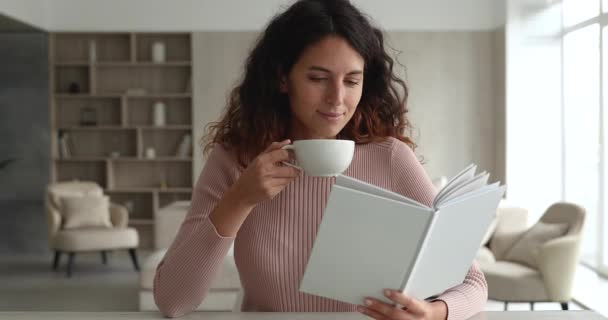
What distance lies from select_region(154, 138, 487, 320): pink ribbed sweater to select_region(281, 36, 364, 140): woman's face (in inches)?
5.7

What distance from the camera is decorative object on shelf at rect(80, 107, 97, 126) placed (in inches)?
304

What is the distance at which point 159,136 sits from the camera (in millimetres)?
7809

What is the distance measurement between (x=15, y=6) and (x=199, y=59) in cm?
175

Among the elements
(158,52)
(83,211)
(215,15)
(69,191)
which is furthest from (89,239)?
(215,15)

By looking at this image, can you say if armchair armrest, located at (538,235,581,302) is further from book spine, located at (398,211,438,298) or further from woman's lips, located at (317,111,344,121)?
book spine, located at (398,211,438,298)

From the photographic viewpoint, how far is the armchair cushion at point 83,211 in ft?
20.3

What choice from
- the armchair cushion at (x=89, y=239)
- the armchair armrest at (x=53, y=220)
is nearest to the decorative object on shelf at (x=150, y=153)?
the armchair armrest at (x=53, y=220)

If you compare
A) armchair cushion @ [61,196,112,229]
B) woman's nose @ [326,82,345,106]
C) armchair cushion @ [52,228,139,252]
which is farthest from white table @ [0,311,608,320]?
armchair cushion @ [61,196,112,229]

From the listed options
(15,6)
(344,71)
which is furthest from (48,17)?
(344,71)

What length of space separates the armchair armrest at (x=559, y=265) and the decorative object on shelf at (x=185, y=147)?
14.1ft

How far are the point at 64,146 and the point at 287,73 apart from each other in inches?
257

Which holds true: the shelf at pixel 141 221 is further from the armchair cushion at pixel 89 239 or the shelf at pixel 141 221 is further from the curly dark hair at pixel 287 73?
the curly dark hair at pixel 287 73

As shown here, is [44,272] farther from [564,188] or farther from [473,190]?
[473,190]

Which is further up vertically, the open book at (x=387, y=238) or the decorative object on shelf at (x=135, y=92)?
the decorative object on shelf at (x=135, y=92)
